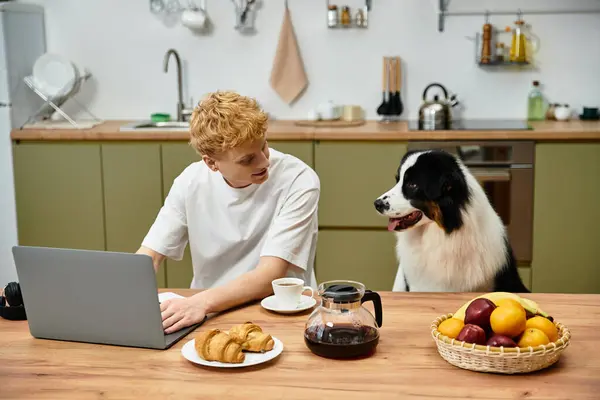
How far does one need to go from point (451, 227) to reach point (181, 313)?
1.00 metres

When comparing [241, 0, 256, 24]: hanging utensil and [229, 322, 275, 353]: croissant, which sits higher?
[241, 0, 256, 24]: hanging utensil

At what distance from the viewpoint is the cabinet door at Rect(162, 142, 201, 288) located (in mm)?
3838

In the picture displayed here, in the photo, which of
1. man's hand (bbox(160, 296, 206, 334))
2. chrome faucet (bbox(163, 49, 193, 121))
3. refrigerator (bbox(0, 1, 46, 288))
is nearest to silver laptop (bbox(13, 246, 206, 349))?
man's hand (bbox(160, 296, 206, 334))

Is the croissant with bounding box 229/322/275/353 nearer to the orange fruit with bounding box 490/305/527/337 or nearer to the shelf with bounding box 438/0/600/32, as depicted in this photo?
the orange fruit with bounding box 490/305/527/337

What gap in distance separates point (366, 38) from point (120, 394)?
321 cm

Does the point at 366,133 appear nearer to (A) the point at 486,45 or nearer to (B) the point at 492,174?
(B) the point at 492,174

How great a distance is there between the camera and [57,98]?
4.32 metres

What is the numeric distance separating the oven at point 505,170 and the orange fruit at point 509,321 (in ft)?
7.49

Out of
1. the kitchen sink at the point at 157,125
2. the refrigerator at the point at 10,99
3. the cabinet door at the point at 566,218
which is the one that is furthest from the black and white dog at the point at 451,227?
the refrigerator at the point at 10,99

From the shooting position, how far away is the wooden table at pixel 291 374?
1.37 metres

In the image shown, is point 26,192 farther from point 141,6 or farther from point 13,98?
point 141,6

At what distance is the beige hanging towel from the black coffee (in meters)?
2.89

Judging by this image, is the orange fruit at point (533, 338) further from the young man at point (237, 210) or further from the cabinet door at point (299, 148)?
the cabinet door at point (299, 148)

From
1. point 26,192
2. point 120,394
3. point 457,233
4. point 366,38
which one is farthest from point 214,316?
point 366,38
